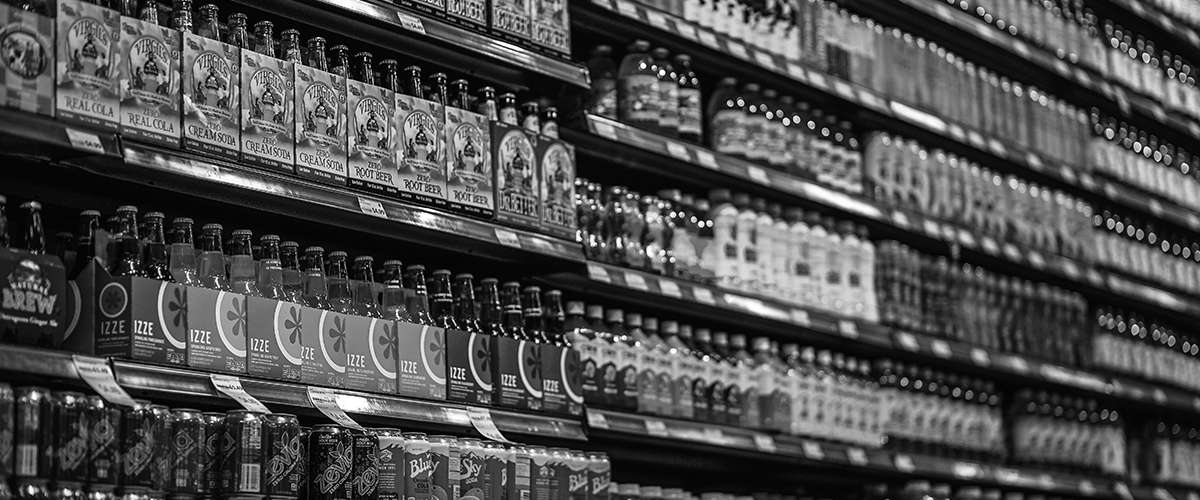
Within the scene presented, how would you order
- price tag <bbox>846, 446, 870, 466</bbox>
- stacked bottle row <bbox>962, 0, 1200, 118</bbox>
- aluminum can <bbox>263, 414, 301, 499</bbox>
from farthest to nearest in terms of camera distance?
stacked bottle row <bbox>962, 0, 1200, 118</bbox>, price tag <bbox>846, 446, 870, 466</bbox>, aluminum can <bbox>263, 414, 301, 499</bbox>

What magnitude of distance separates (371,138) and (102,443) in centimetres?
109

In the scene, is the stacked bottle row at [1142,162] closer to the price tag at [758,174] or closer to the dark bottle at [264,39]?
the price tag at [758,174]

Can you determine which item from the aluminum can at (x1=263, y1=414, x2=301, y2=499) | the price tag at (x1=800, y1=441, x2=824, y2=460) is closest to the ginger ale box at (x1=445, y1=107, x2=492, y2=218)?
the aluminum can at (x1=263, y1=414, x2=301, y2=499)

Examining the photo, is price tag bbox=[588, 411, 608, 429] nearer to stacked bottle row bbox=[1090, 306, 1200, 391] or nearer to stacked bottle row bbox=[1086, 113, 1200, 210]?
stacked bottle row bbox=[1090, 306, 1200, 391]

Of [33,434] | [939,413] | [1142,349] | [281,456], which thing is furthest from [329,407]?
[1142,349]

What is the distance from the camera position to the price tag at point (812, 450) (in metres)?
5.14

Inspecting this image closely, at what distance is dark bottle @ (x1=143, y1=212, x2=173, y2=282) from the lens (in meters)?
3.12

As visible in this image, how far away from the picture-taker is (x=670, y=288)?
15.5 feet

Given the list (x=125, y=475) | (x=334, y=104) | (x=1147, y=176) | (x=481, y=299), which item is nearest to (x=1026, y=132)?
(x=1147, y=176)

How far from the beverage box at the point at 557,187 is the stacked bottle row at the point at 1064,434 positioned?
312cm

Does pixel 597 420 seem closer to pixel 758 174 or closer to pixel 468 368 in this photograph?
Result: pixel 468 368

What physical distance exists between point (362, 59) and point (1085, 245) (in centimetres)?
427

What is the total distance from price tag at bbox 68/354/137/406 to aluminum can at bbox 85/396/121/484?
2 centimetres

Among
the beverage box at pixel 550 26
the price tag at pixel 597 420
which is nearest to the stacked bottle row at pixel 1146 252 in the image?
the price tag at pixel 597 420
